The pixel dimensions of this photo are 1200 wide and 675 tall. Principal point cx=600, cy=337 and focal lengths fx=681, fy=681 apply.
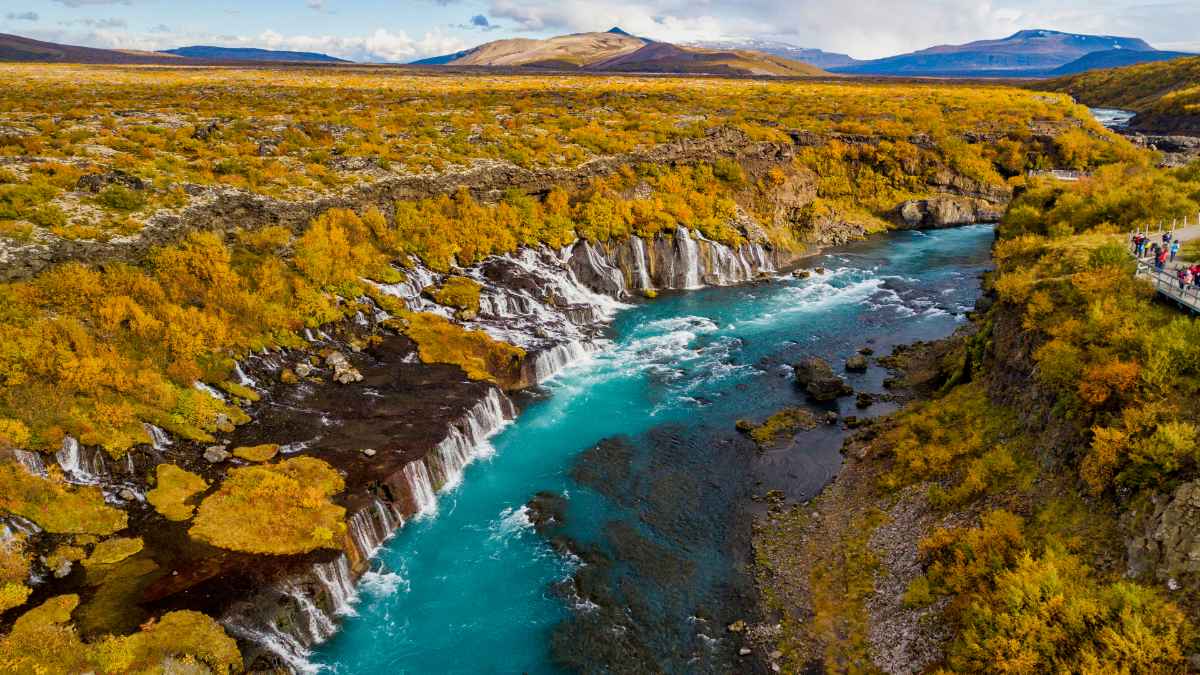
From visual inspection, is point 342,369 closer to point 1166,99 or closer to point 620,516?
point 620,516

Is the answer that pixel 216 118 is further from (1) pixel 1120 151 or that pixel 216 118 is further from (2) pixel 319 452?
(1) pixel 1120 151

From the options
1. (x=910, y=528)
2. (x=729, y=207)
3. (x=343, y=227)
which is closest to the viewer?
(x=910, y=528)

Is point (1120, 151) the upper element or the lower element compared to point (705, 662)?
upper

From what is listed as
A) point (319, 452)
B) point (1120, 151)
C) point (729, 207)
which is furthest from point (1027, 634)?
point (1120, 151)

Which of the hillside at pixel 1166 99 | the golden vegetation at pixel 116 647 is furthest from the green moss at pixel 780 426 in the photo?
the hillside at pixel 1166 99

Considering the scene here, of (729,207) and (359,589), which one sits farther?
(729,207)

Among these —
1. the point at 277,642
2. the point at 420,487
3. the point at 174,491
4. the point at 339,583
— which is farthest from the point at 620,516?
the point at 174,491

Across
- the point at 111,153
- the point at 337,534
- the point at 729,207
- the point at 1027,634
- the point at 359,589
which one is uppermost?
the point at 111,153

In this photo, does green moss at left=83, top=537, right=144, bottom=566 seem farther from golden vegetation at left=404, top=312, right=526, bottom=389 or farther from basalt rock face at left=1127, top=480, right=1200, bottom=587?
basalt rock face at left=1127, top=480, right=1200, bottom=587
